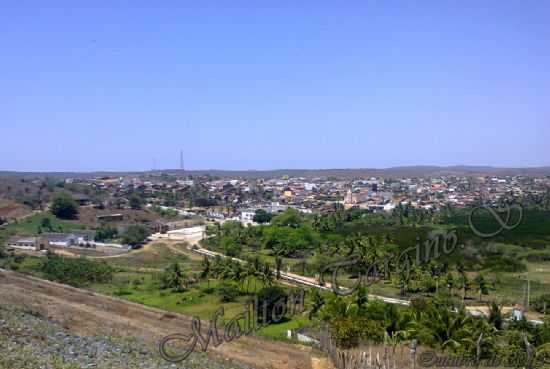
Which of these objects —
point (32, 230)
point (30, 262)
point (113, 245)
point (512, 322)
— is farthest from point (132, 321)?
point (32, 230)

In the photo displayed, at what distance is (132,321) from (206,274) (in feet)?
51.7

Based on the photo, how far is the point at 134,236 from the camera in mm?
55719

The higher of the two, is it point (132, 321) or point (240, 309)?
point (132, 321)

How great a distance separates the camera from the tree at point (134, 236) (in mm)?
55406

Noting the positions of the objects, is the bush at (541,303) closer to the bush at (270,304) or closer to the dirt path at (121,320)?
the bush at (270,304)

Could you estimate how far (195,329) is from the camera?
16.9m

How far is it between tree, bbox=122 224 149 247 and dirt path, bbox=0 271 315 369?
3042 cm

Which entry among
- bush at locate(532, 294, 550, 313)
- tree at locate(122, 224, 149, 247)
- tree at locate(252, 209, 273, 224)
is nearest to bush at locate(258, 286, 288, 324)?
bush at locate(532, 294, 550, 313)

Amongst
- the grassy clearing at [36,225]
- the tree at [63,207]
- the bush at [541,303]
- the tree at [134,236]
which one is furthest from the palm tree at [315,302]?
the tree at [63,207]

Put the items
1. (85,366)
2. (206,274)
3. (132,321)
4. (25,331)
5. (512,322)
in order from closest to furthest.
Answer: (85,366)
(25,331)
(512,322)
(132,321)
(206,274)

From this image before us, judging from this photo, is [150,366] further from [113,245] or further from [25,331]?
[113,245]

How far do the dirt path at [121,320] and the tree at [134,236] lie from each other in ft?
99.8

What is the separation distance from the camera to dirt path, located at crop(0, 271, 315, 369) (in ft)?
48.3

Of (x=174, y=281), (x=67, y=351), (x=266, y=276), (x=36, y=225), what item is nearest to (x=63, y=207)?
(x=36, y=225)
